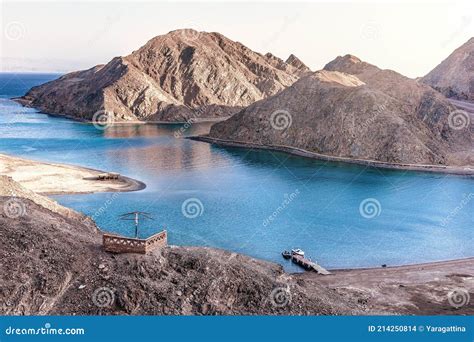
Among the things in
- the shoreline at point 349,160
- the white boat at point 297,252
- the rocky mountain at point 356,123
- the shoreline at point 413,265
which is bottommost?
the shoreline at point 413,265

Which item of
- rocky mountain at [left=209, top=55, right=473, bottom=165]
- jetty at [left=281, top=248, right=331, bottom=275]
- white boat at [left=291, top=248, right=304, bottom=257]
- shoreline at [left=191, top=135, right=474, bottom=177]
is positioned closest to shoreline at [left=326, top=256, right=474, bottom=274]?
jetty at [left=281, top=248, right=331, bottom=275]

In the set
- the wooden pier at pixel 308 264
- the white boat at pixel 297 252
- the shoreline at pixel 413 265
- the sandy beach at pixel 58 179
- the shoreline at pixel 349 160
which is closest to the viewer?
the wooden pier at pixel 308 264

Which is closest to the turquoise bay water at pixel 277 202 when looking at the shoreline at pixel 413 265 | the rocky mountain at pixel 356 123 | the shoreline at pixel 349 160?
the shoreline at pixel 413 265

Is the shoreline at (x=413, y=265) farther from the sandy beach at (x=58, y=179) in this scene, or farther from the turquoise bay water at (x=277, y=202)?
the sandy beach at (x=58, y=179)

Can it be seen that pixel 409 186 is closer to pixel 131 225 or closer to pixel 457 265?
pixel 457 265

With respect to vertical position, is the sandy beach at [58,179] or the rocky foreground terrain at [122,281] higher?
the rocky foreground terrain at [122,281]

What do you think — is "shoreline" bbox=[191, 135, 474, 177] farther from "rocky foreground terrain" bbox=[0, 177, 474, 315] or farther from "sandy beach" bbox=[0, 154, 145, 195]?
"rocky foreground terrain" bbox=[0, 177, 474, 315]

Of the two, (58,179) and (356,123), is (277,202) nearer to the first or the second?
(58,179)
